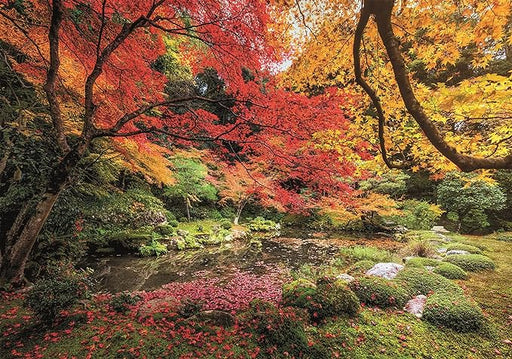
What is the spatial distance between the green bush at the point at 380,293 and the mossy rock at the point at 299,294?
1.11 metres

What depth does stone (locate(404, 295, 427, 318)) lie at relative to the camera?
479cm

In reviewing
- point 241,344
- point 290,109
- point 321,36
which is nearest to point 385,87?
point 321,36

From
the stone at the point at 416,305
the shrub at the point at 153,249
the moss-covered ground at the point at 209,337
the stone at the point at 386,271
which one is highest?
the stone at the point at 386,271

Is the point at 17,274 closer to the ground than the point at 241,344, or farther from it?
farther from it

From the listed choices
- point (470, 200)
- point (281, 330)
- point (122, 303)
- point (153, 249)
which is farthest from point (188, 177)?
point (470, 200)

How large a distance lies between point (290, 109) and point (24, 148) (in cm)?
551

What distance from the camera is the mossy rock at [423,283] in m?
5.32

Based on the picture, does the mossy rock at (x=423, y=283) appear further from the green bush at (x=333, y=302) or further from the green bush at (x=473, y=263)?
the green bush at (x=473, y=263)

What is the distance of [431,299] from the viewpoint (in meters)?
4.88

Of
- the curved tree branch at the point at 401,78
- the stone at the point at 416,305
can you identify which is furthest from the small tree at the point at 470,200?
the curved tree branch at the point at 401,78

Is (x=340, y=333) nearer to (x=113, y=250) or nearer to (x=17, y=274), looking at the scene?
(x=17, y=274)

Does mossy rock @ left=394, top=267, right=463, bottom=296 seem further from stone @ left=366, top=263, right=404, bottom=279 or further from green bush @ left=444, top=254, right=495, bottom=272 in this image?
green bush @ left=444, top=254, right=495, bottom=272

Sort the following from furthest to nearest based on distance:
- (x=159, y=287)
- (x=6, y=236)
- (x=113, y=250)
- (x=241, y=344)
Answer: (x=113, y=250), (x=159, y=287), (x=6, y=236), (x=241, y=344)

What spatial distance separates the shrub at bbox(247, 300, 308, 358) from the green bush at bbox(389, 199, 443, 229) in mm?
13360
